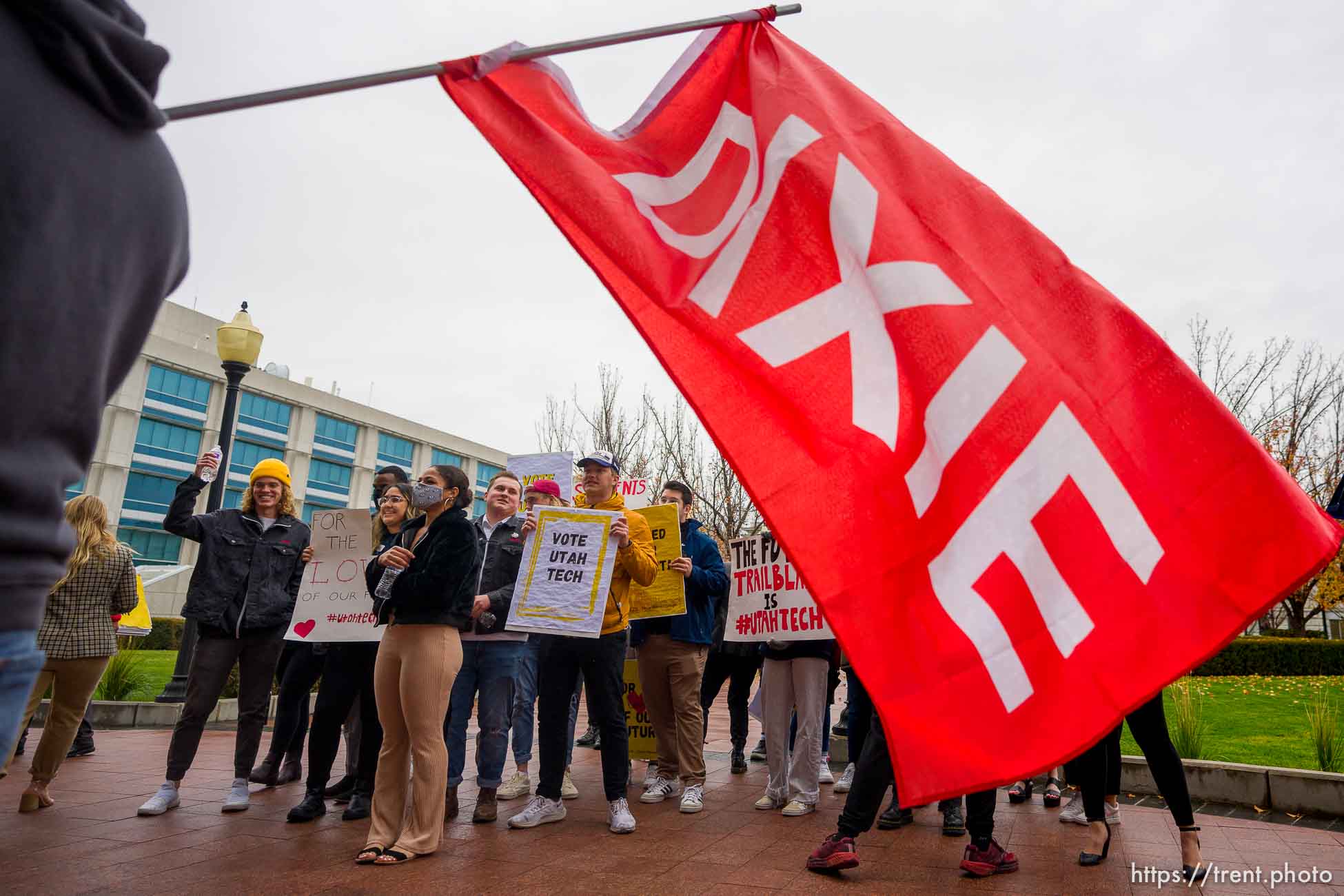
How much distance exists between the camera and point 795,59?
355 centimetres

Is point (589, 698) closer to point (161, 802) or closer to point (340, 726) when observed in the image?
point (340, 726)

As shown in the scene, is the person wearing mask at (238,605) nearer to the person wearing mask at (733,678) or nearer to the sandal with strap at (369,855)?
the sandal with strap at (369,855)

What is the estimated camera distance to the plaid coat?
6391 millimetres

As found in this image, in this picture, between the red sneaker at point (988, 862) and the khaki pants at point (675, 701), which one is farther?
the khaki pants at point (675, 701)

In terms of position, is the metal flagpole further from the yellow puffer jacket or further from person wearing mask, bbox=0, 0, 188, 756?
the yellow puffer jacket

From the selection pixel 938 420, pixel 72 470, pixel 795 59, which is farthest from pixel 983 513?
pixel 72 470

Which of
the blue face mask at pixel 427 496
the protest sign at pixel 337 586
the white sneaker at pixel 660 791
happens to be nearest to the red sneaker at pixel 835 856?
the white sneaker at pixel 660 791

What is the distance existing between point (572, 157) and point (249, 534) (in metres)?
4.94

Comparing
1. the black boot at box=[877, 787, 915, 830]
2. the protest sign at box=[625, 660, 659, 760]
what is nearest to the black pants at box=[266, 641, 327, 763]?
the protest sign at box=[625, 660, 659, 760]

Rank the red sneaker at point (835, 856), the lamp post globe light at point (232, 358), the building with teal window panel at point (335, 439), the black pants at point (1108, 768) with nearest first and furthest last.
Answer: the red sneaker at point (835, 856) → the black pants at point (1108, 768) → the lamp post globe light at point (232, 358) → the building with teal window panel at point (335, 439)

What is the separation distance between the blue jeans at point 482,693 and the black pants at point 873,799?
8.13 feet

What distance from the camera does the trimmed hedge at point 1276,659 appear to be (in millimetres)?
20641

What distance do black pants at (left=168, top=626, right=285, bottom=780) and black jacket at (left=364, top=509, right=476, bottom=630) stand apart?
176 cm

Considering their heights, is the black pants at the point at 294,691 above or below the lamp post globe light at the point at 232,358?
below
